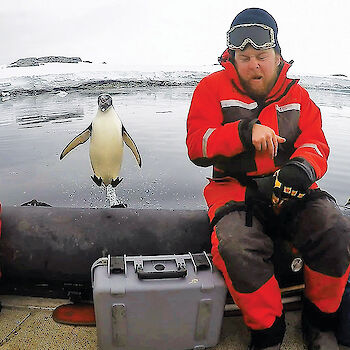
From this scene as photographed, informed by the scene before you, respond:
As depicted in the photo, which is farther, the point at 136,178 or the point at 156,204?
the point at 136,178

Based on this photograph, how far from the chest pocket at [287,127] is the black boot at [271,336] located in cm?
97

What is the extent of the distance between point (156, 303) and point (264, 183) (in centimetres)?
95

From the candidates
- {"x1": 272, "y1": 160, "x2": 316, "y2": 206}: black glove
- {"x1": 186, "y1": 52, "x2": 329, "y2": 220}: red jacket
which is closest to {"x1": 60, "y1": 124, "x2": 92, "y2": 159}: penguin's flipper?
{"x1": 186, "y1": 52, "x2": 329, "y2": 220}: red jacket

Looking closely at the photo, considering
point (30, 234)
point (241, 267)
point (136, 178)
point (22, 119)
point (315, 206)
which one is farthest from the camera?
point (22, 119)

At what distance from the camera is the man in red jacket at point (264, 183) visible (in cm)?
214

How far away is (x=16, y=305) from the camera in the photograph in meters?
2.69

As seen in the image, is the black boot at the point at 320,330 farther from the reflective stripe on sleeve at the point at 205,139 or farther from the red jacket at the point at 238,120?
the reflective stripe on sleeve at the point at 205,139

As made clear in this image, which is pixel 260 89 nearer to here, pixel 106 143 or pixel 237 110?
pixel 237 110

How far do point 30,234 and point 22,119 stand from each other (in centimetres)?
1178

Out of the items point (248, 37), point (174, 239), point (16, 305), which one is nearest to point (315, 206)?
point (174, 239)

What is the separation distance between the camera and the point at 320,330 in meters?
2.27

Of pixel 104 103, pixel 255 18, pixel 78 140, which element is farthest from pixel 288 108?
pixel 104 103

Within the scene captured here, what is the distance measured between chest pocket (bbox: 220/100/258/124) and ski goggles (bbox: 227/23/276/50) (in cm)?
35

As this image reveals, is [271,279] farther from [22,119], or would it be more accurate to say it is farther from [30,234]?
[22,119]
